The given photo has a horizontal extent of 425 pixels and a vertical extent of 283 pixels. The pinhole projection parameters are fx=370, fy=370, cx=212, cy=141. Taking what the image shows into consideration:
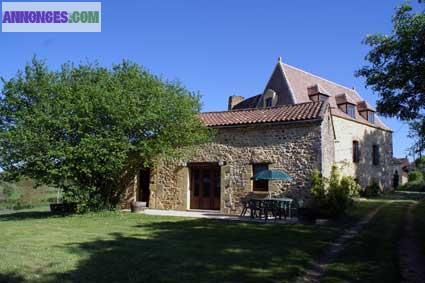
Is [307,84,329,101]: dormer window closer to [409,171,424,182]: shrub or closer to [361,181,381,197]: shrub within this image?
[361,181,381,197]: shrub

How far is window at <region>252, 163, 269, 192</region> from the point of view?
16.3 m

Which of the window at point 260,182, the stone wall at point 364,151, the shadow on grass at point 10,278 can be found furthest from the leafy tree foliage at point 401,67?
the stone wall at point 364,151

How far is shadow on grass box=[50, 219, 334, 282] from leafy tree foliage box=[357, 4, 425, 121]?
432cm

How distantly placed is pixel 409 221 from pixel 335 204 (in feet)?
8.70

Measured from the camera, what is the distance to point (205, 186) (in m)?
18.1

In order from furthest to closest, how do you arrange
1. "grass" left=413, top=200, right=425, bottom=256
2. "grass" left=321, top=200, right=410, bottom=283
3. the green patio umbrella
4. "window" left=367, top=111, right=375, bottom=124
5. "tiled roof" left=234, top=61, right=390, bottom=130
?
"window" left=367, top=111, right=375, bottom=124
"tiled roof" left=234, top=61, right=390, bottom=130
the green patio umbrella
"grass" left=413, top=200, right=425, bottom=256
"grass" left=321, top=200, right=410, bottom=283

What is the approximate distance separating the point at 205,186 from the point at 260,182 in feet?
9.67

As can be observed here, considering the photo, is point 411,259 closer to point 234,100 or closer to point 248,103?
point 248,103

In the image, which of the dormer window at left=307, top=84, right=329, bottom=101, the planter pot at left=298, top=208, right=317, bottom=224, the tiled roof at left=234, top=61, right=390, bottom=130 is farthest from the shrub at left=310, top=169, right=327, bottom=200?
the dormer window at left=307, top=84, right=329, bottom=101

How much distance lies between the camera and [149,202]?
19.2m

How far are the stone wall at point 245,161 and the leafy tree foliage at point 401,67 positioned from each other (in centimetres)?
413

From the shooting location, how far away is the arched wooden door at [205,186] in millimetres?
17750

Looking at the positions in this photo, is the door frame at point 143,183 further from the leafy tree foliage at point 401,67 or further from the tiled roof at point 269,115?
→ the leafy tree foliage at point 401,67

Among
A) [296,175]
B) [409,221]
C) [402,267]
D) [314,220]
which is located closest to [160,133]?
[296,175]
